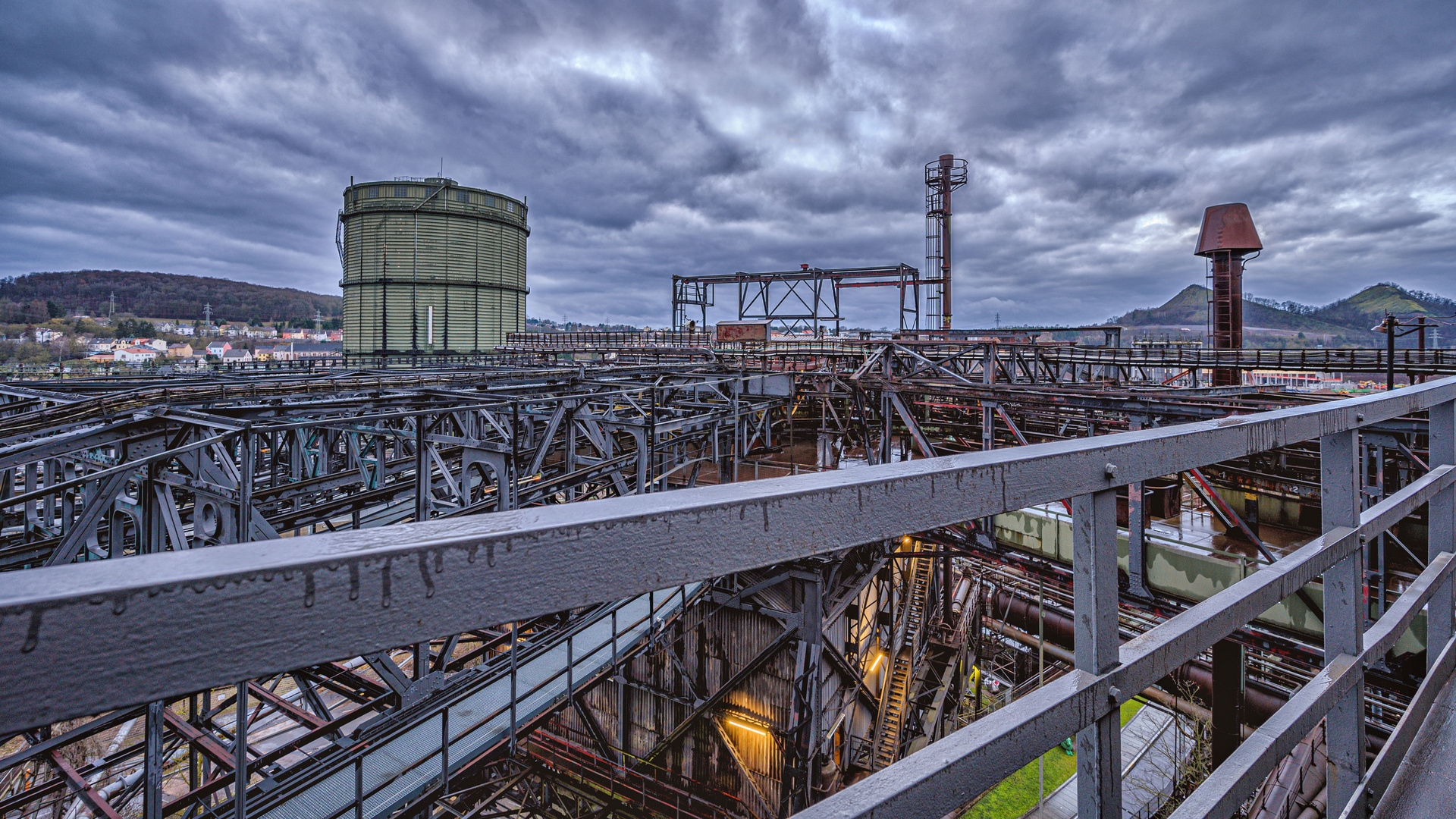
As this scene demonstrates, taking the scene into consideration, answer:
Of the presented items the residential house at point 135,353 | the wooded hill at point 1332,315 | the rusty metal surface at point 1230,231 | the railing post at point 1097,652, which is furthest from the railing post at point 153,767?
the wooded hill at point 1332,315

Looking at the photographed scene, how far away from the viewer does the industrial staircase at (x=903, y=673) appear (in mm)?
15320

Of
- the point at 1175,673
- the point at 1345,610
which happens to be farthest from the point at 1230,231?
the point at 1345,610

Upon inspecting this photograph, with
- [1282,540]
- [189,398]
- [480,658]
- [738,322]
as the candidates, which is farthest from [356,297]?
[1282,540]

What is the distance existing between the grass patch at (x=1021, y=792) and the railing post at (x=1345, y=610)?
14676mm

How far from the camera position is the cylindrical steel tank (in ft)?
114

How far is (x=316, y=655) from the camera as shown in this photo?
0.78m

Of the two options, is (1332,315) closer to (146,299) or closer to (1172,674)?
(1172,674)

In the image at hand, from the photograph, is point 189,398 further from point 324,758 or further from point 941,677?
point 941,677

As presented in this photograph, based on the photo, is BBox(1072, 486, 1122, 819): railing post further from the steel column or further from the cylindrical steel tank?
the cylindrical steel tank

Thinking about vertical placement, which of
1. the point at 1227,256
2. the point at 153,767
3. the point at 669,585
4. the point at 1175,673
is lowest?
the point at 1175,673

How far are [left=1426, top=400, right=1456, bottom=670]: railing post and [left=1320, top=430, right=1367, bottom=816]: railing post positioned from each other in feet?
3.92

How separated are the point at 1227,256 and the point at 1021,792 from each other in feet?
80.4

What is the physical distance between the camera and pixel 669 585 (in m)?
0.89

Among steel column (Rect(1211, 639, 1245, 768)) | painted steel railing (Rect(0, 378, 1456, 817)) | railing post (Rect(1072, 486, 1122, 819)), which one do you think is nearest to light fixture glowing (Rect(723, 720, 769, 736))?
steel column (Rect(1211, 639, 1245, 768))
